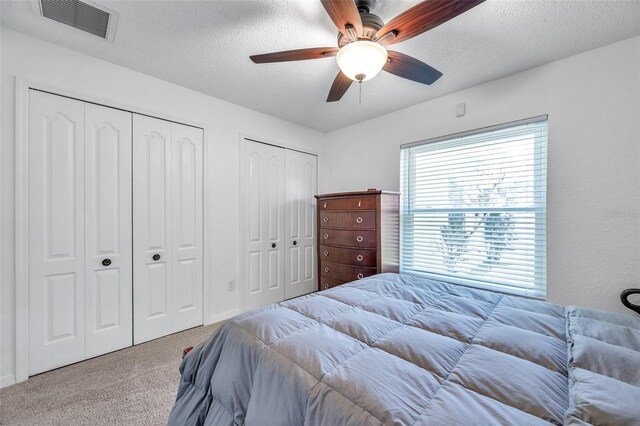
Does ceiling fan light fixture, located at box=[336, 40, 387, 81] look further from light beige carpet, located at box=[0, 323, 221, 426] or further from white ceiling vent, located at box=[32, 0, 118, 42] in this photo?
light beige carpet, located at box=[0, 323, 221, 426]

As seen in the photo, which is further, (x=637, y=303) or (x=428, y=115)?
(x=428, y=115)

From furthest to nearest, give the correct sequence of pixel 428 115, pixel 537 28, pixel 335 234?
pixel 335 234 → pixel 428 115 → pixel 537 28

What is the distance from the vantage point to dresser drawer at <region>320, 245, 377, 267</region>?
2.90 meters

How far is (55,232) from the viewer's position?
2.06 metres

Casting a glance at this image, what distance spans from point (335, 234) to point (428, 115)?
1.72 metres

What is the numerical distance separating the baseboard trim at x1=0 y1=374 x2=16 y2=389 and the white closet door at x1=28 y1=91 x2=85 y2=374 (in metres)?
0.09

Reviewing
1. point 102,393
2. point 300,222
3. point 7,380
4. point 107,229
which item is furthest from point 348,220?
point 7,380

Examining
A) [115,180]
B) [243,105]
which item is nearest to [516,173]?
[243,105]

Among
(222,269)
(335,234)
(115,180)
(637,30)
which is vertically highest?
(637,30)

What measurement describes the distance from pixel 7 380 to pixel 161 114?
91.5 inches

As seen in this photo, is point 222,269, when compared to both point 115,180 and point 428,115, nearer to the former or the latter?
A: point 115,180

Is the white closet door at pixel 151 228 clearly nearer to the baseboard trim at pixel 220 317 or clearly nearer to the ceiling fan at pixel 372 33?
the baseboard trim at pixel 220 317

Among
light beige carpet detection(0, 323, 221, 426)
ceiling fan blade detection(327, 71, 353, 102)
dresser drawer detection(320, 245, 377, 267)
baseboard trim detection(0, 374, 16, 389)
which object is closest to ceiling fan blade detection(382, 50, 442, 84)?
ceiling fan blade detection(327, 71, 353, 102)

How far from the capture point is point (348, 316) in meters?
1.32
